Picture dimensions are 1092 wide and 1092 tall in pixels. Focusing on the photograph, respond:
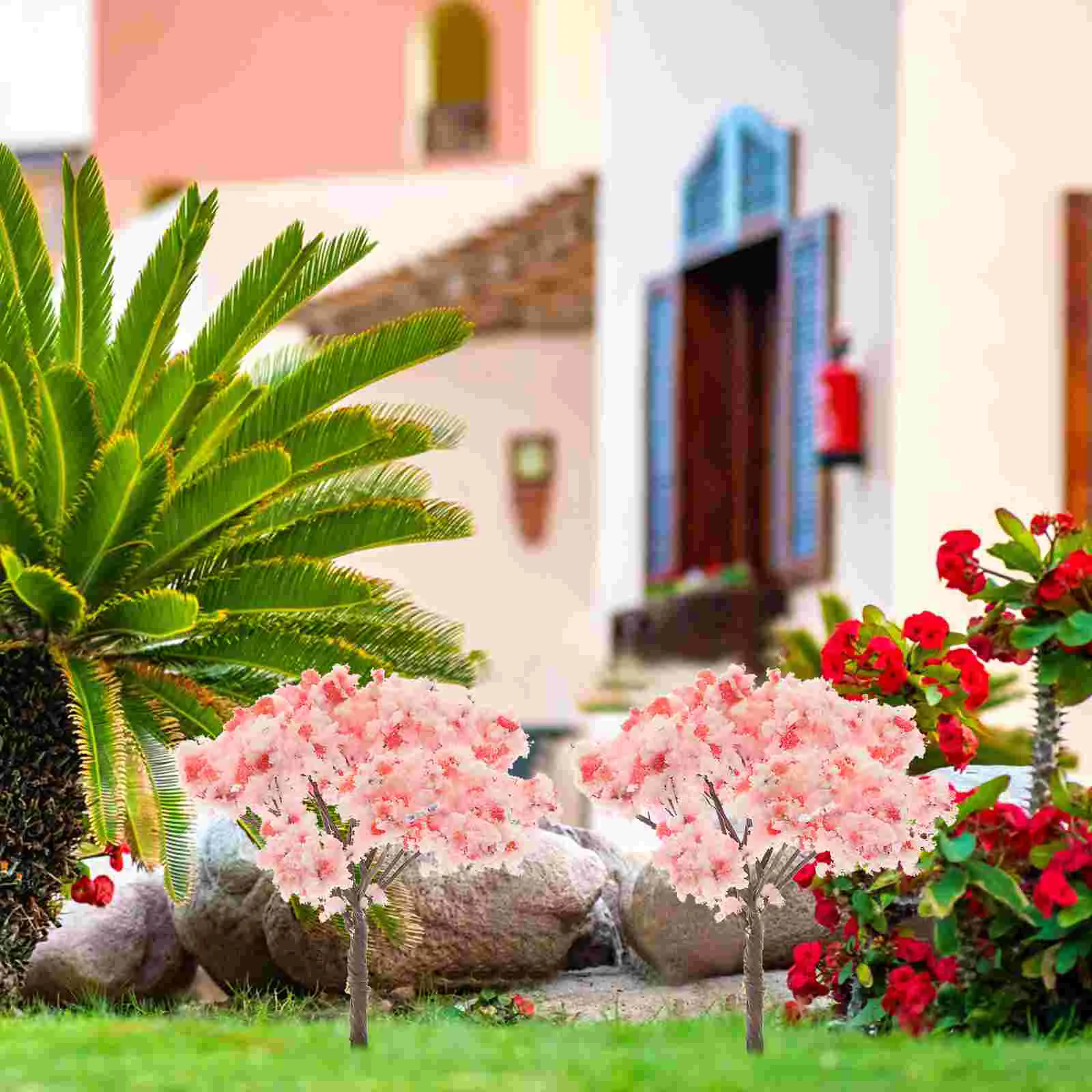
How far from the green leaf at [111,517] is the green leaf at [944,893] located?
131 inches

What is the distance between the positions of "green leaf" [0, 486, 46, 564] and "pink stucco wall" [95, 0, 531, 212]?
60.7ft

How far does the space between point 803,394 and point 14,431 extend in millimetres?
7025

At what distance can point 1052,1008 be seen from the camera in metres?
7.66

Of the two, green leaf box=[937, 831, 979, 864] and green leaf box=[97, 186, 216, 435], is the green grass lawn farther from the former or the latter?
→ green leaf box=[97, 186, 216, 435]

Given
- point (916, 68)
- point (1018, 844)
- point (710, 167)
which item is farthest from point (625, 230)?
point (1018, 844)

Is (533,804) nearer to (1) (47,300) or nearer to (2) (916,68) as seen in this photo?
(1) (47,300)

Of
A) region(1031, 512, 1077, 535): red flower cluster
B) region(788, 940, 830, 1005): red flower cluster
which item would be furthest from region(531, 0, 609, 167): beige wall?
region(788, 940, 830, 1005): red flower cluster

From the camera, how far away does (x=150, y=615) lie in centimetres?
884

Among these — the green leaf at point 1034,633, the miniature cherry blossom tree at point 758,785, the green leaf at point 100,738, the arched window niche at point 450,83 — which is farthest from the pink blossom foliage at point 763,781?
the arched window niche at point 450,83

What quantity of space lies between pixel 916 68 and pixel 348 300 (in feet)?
28.5

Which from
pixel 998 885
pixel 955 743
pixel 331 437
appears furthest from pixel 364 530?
pixel 998 885

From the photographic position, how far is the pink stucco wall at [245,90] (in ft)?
89.8

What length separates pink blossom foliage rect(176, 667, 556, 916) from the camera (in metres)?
7.16

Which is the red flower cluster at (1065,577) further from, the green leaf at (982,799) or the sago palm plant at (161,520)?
the sago palm plant at (161,520)
